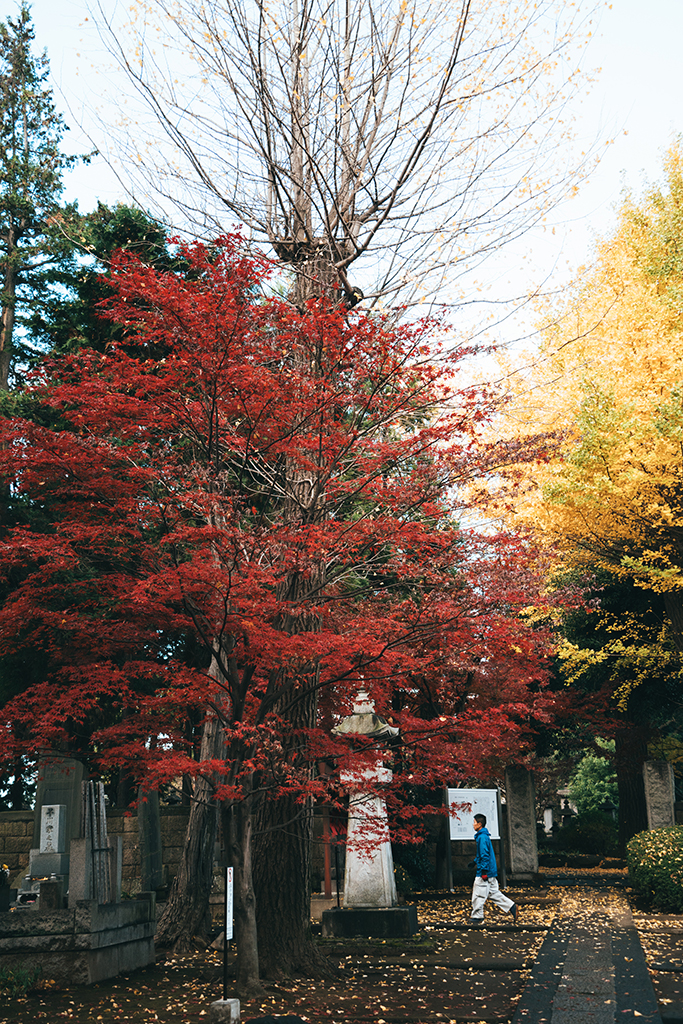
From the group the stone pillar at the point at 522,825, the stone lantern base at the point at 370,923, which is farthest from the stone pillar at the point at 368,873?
the stone pillar at the point at 522,825

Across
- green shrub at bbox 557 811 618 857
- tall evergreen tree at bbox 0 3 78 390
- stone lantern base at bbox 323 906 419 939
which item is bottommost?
green shrub at bbox 557 811 618 857

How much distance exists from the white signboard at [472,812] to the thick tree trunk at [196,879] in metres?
5.50

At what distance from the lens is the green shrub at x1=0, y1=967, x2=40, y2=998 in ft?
28.6

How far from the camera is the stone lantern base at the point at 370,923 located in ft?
37.3

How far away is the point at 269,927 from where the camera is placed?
9148 millimetres

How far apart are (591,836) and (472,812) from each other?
1263 centimetres

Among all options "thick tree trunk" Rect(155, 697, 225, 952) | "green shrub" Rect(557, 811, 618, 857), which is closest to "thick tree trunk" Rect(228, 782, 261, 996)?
"thick tree trunk" Rect(155, 697, 225, 952)

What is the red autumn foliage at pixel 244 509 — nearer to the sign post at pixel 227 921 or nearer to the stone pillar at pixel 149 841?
the sign post at pixel 227 921

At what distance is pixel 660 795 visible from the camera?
17.8 meters

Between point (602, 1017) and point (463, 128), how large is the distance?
9612 millimetres

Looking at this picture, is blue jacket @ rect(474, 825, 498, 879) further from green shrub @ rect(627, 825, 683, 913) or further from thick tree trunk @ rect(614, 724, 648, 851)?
thick tree trunk @ rect(614, 724, 648, 851)

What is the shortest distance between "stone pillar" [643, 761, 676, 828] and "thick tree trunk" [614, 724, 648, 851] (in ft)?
16.4

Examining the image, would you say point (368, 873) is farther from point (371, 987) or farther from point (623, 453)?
point (623, 453)

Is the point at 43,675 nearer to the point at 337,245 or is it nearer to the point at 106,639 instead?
the point at 106,639
